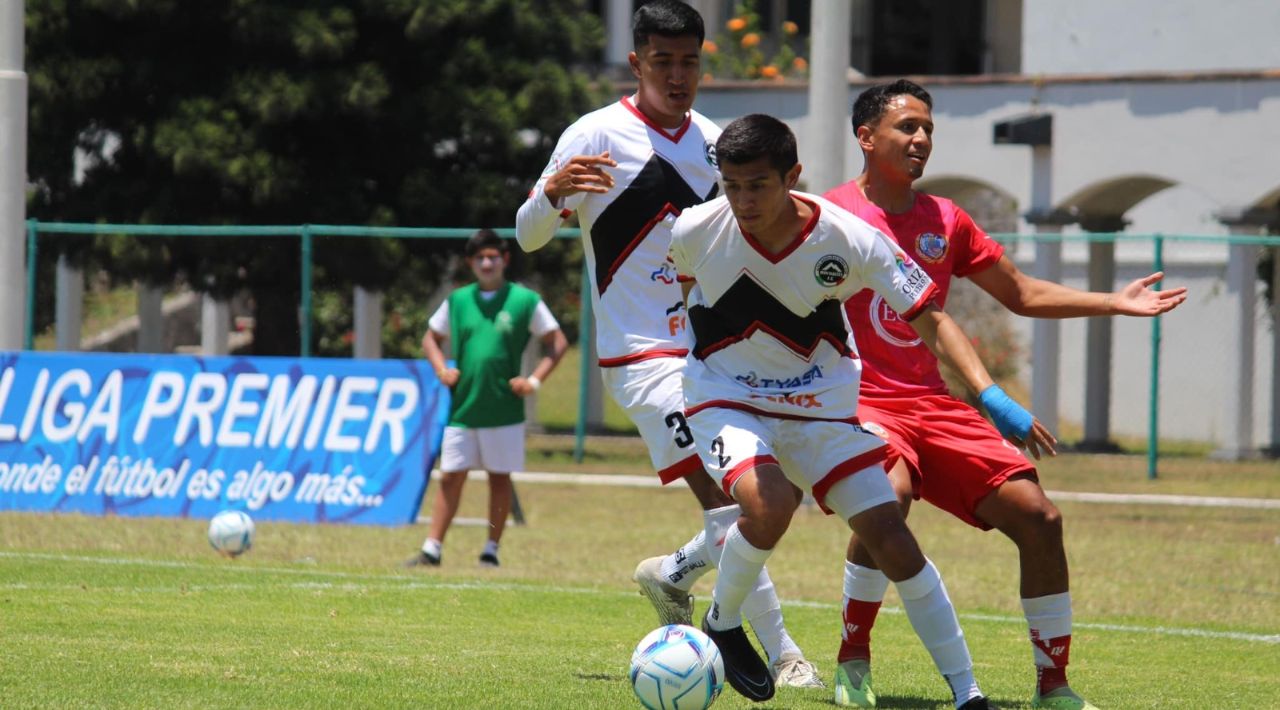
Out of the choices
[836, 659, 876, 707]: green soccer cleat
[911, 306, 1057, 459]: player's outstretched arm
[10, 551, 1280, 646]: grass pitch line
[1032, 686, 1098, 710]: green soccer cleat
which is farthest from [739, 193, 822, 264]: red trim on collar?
[10, 551, 1280, 646]: grass pitch line

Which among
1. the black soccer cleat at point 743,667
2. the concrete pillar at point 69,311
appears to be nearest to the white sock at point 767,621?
the black soccer cleat at point 743,667

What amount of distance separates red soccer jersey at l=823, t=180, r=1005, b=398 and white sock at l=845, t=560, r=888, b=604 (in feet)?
2.06

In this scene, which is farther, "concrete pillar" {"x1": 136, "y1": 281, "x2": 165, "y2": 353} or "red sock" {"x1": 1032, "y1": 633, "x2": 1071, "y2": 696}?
"concrete pillar" {"x1": 136, "y1": 281, "x2": 165, "y2": 353}

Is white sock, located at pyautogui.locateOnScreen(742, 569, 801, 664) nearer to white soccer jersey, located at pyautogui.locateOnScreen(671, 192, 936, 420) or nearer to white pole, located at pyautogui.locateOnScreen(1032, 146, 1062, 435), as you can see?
white soccer jersey, located at pyautogui.locateOnScreen(671, 192, 936, 420)

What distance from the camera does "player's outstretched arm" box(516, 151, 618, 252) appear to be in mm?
6664

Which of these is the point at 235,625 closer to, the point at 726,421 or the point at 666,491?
the point at 726,421

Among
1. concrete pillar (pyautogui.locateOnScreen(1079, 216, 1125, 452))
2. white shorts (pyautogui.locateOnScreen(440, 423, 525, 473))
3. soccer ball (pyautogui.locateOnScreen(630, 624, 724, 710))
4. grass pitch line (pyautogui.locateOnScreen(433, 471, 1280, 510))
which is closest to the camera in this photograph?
soccer ball (pyautogui.locateOnScreen(630, 624, 724, 710))

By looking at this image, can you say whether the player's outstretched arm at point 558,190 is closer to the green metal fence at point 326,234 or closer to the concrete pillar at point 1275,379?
the green metal fence at point 326,234

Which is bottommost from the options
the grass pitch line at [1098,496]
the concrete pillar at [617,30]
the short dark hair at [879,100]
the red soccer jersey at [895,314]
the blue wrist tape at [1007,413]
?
the grass pitch line at [1098,496]

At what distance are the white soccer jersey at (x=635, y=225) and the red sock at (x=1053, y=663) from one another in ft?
5.37

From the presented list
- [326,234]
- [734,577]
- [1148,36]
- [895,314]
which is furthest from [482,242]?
[1148,36]

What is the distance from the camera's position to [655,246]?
22.7 feet

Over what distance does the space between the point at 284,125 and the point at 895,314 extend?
16023mm

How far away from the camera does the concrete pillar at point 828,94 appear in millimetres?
16078
